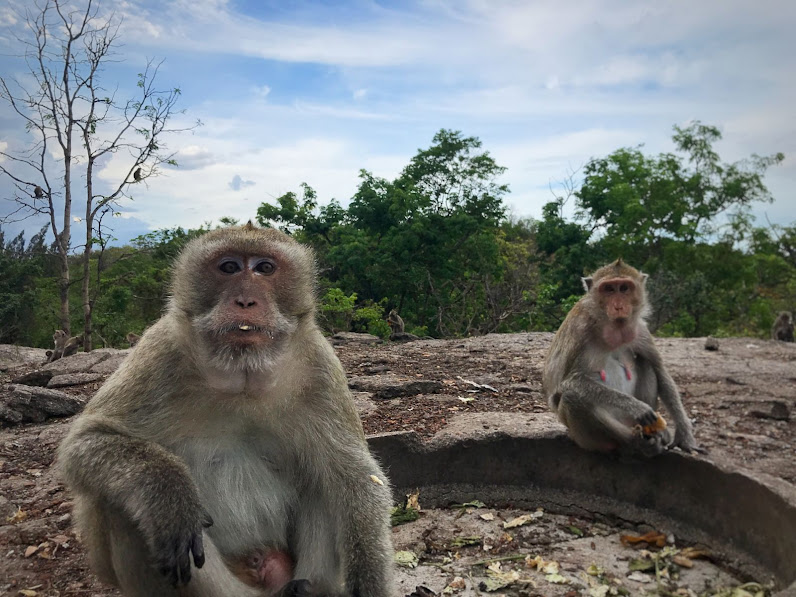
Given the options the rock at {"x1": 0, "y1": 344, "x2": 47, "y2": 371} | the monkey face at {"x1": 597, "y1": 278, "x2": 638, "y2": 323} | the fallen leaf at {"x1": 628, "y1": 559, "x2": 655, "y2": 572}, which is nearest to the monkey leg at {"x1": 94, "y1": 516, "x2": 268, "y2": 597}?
the fallen leaf at {"x1": 628, "y1": 559, "x2": 655, "y2": 572}

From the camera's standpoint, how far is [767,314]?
999 inches

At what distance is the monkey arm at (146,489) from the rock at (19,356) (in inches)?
501

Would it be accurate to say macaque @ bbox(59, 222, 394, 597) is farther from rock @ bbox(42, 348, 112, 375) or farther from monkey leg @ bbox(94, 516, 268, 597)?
rock @ bbox(42, 348, 112, 375)

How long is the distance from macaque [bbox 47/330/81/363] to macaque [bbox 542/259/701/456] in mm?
10647

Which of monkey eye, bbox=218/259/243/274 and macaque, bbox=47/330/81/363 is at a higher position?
monkey eye, bbox=218/259/243/274

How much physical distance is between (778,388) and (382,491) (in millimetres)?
6742

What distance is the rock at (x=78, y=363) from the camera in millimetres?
9008

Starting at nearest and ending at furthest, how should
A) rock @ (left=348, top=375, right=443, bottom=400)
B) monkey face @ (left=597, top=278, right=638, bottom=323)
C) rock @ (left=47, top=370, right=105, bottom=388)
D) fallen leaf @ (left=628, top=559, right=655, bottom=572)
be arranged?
fallen leaf @ (left=628, top=559, right=655, bottom=572)
monkey face @ (left=597, top=278, right=638, bottom=323)
rock @ (left=348, top=375, right=443, bottom=400)
rock @ (left=47, top=370, right=105, bottom=388)

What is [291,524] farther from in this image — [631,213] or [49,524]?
[631,213]

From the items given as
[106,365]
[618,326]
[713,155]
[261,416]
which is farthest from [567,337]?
[713,155]

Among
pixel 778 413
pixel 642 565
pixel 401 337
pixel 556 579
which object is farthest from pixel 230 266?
pixel 401 337

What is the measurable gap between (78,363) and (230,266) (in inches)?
338

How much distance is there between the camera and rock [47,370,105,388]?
317 inches

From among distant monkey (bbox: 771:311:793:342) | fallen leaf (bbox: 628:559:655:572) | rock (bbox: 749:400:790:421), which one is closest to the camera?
fallen leaf (bbox: 628:559:655:572)
